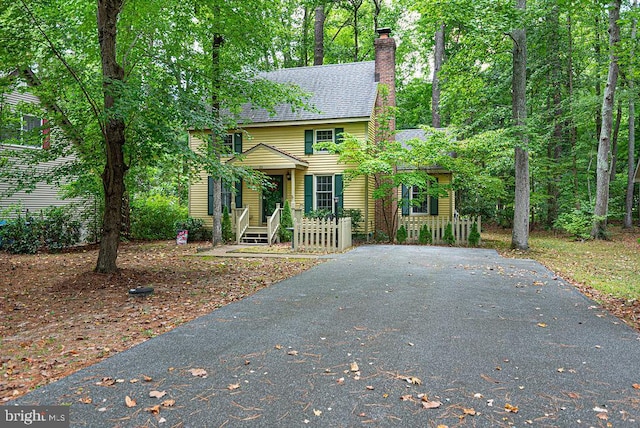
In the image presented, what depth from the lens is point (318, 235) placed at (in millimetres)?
13414

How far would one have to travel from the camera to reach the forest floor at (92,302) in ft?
12.9

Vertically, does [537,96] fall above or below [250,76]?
above

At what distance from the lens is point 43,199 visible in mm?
16156

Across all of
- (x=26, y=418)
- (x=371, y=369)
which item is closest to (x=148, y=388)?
(x=26, y=418)

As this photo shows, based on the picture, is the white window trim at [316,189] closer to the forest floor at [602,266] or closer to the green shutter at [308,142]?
the green shutter at [308,142]

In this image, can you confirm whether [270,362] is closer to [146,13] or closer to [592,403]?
[592,403]

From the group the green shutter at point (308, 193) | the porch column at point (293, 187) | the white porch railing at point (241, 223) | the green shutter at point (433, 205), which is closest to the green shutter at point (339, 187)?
the green shutter at point (308, 193)

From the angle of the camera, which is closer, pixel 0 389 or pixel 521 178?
pixel 0 389

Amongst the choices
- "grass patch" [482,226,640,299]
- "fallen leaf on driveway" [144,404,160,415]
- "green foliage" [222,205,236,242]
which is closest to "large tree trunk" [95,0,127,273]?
"fallen leaf on driveway" [144,404,160,415]

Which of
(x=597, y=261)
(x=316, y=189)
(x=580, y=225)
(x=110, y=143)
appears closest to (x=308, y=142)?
(x=316, y=189)

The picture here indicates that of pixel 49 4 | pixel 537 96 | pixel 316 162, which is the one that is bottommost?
pixel 316 162

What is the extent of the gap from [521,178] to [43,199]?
57.3 feet

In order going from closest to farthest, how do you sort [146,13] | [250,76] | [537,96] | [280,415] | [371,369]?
[280,415] → [371,369] → [146,13] → [250,76] → [537,96]

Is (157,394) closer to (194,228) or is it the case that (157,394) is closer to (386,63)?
(194,228)
